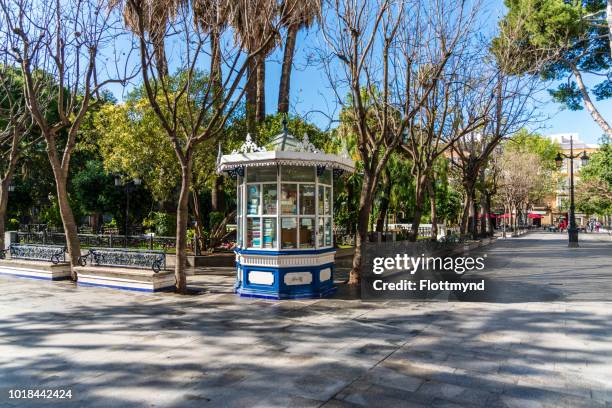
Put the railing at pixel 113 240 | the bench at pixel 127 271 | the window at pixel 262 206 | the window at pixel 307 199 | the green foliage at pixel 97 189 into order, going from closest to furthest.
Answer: the window at pixel 262 206, the window at pixel 307 199, the bench at pixel 127 271, the railing at pixel 113 240, the green foliage at pixel 97 189

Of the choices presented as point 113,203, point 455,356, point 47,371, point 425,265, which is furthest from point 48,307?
point 113,203

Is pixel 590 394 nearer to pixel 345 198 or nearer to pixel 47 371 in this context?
pixel 47 371

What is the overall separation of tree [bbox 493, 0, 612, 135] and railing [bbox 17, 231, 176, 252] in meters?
14.4

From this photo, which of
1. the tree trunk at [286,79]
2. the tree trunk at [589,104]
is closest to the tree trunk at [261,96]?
the tree trunk at [286,79]

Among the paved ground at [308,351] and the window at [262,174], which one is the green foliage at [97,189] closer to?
the paved ground at [308,351]

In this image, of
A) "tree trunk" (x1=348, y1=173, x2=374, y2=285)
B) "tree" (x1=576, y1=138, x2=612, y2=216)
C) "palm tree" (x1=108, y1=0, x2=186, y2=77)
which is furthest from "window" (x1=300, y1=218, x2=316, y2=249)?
"tree" (x1=576, y1=138, x2=612, y2=216)

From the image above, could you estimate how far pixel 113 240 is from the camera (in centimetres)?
1747

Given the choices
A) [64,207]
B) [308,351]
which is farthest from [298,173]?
[64,207]

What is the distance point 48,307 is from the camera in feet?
30.1

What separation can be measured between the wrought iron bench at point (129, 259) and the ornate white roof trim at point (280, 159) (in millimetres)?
3197

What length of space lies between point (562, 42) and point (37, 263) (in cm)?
2126

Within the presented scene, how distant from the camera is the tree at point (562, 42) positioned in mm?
16875

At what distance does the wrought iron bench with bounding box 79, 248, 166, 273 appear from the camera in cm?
1151

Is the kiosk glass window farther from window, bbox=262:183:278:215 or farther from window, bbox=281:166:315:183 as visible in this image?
window, bbox=281:166:315:183
